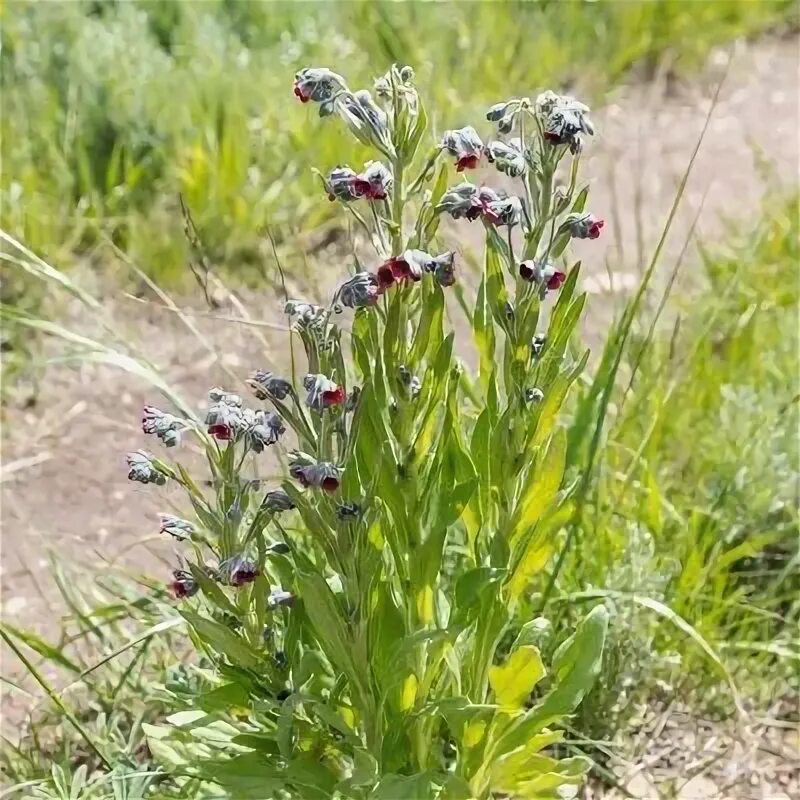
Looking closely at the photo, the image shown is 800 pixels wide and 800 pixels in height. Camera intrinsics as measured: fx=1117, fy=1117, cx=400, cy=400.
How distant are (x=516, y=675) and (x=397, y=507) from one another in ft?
0.72

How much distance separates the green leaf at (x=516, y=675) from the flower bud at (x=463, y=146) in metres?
0.48

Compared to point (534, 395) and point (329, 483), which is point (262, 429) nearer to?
point (329, 483)

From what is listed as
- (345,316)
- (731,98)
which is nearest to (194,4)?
(345,316)

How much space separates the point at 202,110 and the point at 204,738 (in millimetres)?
1783

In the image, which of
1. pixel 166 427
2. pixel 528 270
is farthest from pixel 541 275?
pixel 166 427

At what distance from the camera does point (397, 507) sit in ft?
3.62

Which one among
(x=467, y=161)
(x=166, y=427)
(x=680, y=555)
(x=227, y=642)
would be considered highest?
(x=467, y=161)

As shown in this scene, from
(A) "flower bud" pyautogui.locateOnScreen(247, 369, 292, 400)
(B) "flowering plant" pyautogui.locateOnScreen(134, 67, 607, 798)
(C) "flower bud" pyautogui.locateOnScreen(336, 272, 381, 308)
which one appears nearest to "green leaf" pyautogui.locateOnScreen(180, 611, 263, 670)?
(B) "flowering plant" pyautogui.locateOnScreen(134, 67, 607, 798)

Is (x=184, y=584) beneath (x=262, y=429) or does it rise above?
beneath

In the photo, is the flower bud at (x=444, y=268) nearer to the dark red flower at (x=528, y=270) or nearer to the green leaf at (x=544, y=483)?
the dark red flower at (x=528, y=270)

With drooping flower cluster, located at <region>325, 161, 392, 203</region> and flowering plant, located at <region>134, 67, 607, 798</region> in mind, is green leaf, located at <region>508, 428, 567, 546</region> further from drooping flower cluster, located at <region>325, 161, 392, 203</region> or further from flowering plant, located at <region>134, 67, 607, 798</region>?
drooping flower cluster, located at <region>325, 161, 392, 203</region>

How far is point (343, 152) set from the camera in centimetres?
260

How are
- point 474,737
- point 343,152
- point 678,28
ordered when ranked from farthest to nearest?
point 678,28, point 343,152, point 474,737

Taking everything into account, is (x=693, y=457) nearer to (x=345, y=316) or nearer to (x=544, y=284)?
(x=345, y=316)
